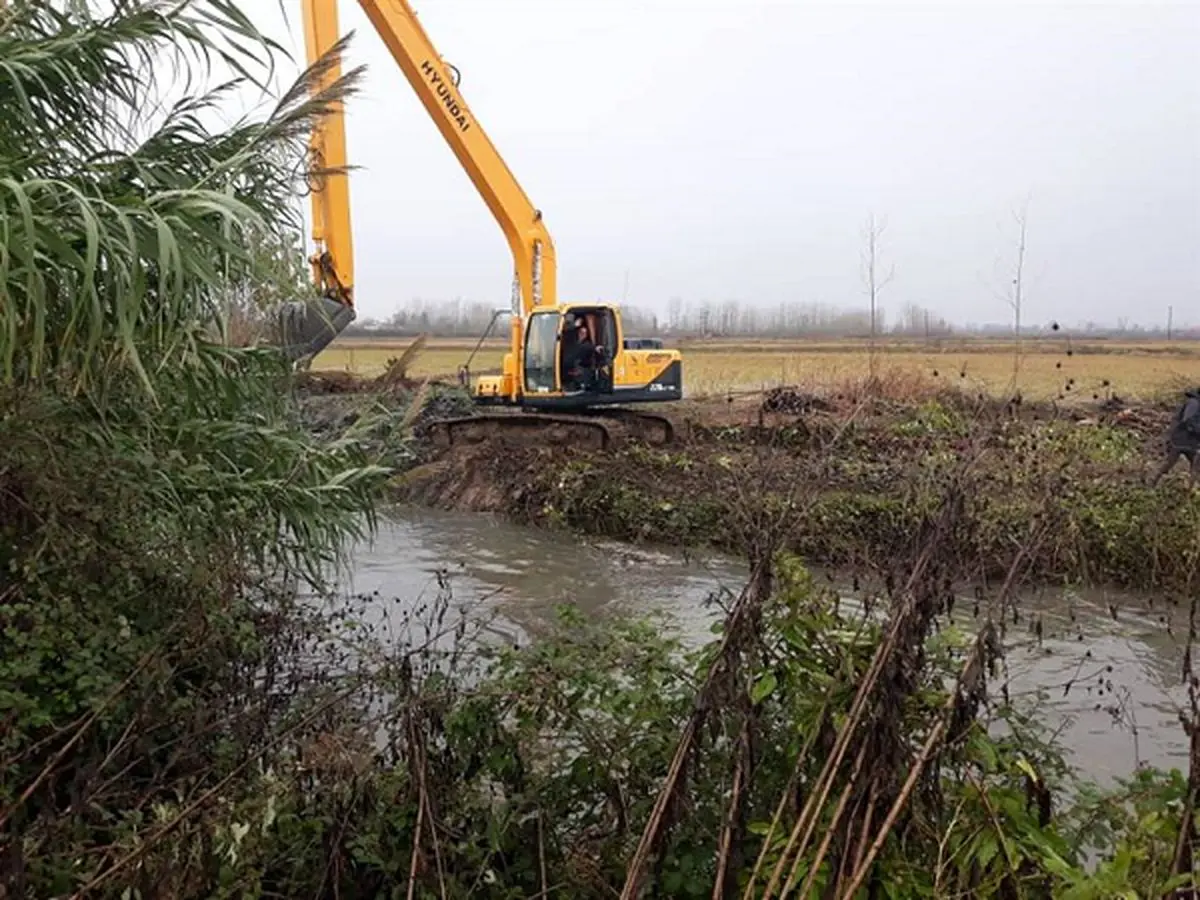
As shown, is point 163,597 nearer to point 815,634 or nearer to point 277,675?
point 277,675

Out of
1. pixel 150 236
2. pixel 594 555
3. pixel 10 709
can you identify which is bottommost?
pixel 594 555

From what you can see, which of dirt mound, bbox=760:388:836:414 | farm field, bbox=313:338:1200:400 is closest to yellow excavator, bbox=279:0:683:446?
farm field, bbox=313:338:1200:400

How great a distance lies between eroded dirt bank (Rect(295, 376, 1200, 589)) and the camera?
3.64 meters

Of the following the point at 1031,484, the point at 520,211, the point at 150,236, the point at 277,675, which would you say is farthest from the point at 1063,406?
the point at 150,236

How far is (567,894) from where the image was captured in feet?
9.24

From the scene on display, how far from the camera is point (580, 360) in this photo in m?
14.1

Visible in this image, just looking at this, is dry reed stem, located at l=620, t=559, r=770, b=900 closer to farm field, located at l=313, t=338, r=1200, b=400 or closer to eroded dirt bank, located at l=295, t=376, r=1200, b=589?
eroded dirt bank, located at l=295, t=376, r=1200, b=589

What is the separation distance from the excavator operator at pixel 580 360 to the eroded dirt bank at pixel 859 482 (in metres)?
1.15

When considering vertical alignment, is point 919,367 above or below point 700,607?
above

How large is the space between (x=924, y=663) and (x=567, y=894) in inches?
48.9

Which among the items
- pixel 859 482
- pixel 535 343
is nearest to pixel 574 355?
pixel 535 343

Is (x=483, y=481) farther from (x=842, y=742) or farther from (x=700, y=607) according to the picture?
(x=842, y=742)

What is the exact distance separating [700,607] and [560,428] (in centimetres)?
669

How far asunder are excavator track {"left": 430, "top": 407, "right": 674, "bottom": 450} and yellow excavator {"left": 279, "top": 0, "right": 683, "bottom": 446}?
17 millimetres
